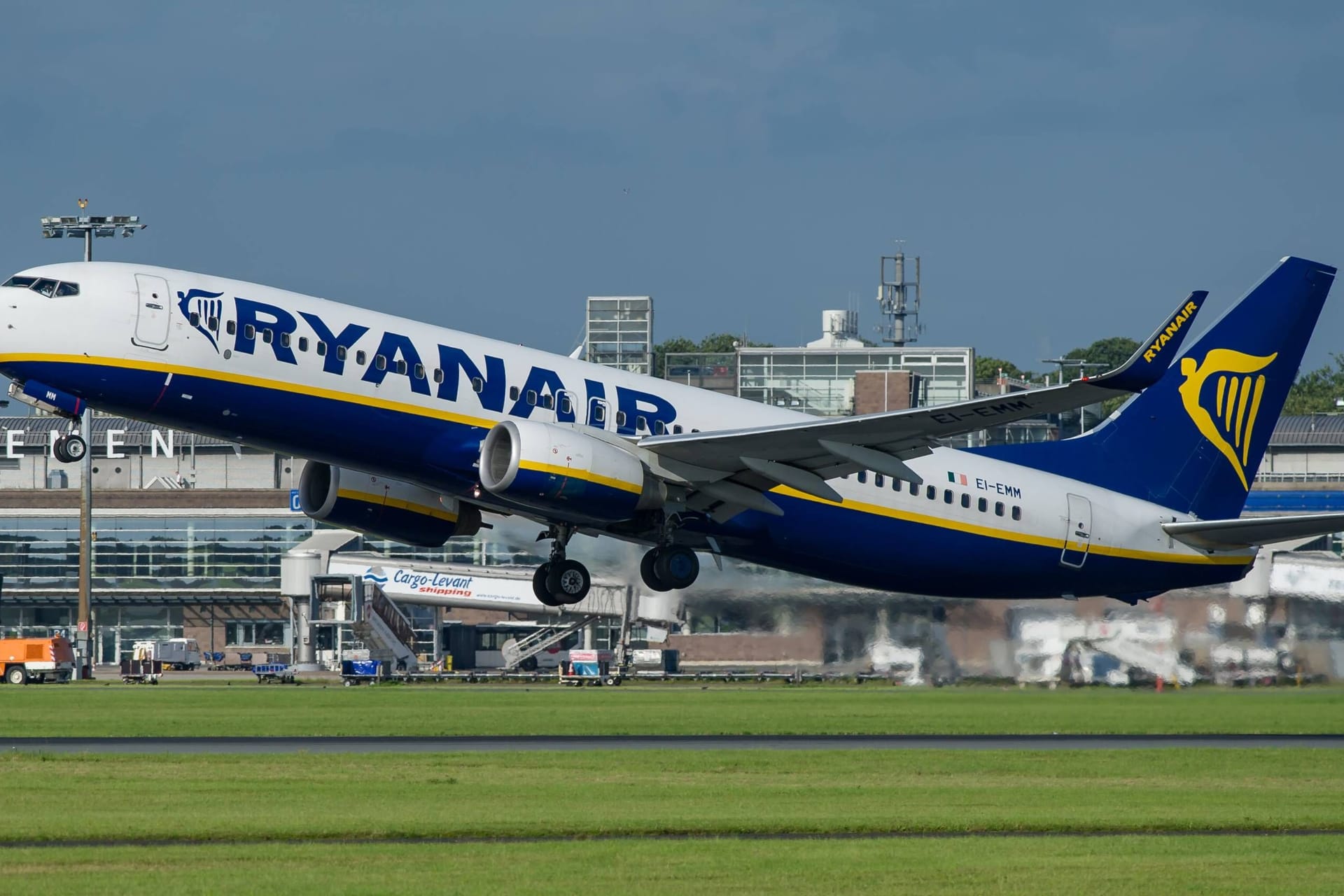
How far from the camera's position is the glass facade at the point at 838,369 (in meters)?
141

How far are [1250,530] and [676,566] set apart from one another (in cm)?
1346

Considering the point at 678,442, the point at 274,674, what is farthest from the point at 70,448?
the point at 274,674

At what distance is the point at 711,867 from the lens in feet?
65.7

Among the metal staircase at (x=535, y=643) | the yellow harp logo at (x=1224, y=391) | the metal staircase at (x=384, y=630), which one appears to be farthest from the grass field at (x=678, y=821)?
the metal staircase at (x=535, y=643)

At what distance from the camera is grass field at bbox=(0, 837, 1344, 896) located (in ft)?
61.5

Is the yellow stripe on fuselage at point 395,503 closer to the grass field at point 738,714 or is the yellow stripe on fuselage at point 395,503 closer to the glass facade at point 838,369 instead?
the grass field at point 738,714

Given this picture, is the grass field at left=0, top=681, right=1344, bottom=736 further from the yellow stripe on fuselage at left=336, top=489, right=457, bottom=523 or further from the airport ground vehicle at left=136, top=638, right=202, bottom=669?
Answer: the airport ground vehicle at left=136, top=638, right=202, bottom=669

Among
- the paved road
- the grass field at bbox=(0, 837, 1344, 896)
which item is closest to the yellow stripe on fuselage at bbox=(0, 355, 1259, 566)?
the paved road

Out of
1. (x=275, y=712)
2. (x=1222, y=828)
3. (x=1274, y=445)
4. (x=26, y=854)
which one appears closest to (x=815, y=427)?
(x=1222, y=828)

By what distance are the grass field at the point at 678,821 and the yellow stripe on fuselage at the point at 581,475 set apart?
5.02 meters

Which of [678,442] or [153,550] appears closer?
[678,442]

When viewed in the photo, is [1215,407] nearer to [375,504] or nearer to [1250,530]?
[1250,530]

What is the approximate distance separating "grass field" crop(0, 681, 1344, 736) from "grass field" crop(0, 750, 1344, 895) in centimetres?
683

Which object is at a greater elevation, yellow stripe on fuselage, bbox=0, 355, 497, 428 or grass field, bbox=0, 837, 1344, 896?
yellow stripe on fuselage, bbox=0, 355, 497, 428
